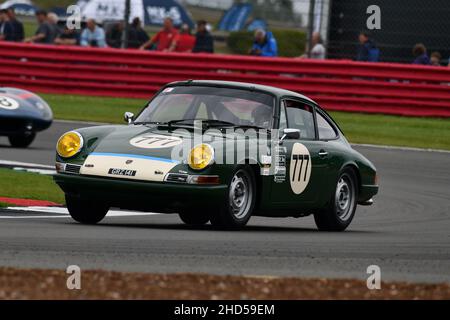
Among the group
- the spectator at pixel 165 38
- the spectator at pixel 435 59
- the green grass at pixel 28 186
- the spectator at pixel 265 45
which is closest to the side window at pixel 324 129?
the green grass at pixel 28 186

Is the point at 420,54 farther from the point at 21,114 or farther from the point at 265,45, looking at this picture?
the point at 21,114

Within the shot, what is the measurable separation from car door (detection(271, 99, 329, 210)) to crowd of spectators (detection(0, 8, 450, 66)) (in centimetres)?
1093

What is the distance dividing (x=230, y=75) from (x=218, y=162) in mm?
12432

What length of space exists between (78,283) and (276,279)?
117 centimetres

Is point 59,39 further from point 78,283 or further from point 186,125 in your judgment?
point 78,283

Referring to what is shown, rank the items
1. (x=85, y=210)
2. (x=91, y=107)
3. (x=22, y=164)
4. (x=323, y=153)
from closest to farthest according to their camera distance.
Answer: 1. (x=85, y=210)
2. (x=323, y=153)
3. (x=22, y=164)
4. (x=91, y=107)

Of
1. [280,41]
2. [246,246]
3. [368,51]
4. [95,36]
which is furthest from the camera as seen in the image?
[280,41]

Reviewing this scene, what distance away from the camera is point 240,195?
32.2ft

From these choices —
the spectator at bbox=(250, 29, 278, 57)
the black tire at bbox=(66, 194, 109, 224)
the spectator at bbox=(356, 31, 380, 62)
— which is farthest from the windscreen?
the spectator at bbox=(250, 29, 278, 57)

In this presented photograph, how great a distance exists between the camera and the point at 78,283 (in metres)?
6.58

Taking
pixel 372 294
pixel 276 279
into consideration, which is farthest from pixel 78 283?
pixel 372 294

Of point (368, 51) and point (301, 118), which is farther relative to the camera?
point (368, 51)


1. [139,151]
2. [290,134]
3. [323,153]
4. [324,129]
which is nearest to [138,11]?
[324,129]

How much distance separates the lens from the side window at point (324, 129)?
36.6ft
